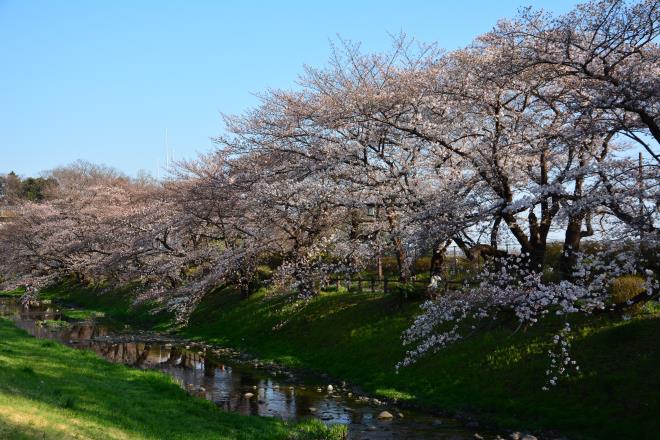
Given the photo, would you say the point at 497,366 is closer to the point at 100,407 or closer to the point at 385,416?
the point at 385,416

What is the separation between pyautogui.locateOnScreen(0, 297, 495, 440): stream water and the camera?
1384 cm

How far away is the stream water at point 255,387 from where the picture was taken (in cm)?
1384

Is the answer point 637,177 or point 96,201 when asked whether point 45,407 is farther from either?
point 96,201

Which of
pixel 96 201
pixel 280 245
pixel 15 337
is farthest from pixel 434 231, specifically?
pixel 96 201

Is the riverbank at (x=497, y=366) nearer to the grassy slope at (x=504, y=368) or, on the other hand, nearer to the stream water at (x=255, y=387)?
the grassy slope at (x=504, y=368)

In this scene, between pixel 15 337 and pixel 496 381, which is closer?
pixel 496 381

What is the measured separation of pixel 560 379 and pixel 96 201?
43372 millimetres

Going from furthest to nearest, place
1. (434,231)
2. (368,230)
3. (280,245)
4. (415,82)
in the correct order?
(280,245) < (368,230) < (415,82) < (434,231)

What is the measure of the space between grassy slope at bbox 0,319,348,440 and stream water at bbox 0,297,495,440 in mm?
1454

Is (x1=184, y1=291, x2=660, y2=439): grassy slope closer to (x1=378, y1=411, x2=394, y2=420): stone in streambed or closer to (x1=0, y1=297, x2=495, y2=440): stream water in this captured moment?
(x1=0, y1=297, x2=495, y2=440): stream water

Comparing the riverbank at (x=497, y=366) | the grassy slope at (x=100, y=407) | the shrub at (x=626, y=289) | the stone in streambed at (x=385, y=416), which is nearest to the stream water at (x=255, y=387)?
the stone in streambed at (x=385, y=416)

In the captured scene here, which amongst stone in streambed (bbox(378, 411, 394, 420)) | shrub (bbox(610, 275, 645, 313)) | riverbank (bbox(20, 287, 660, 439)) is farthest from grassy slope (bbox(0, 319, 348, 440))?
shrub (bbox(610, 275, 645, 313))

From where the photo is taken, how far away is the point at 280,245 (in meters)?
27.6

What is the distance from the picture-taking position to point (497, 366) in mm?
Answer: 15688
